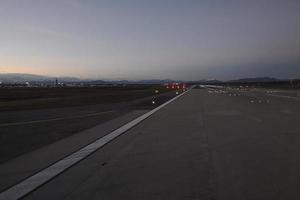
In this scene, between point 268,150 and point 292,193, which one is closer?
point 292,193

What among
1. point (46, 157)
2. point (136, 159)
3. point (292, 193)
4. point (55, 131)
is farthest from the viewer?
point (55, 131)

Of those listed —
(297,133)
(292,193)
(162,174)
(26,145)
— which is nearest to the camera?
(292,193)

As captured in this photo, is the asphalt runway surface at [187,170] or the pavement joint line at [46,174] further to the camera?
the pavement joint line at [46,174]

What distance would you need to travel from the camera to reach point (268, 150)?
11.6 m

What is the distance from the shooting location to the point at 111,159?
34.8 feet

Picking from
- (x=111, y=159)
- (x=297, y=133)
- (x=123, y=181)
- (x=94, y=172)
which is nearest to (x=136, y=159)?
(x=111, y=159)

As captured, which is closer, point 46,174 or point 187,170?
point 46,174

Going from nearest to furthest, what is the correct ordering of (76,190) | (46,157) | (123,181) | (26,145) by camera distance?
1. (76,190)
2. (123,181)
3. (46,157)
4. (26,145)

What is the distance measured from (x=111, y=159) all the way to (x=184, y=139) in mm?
4286

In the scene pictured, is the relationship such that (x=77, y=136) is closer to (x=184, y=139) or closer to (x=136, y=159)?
(x=184, y=139)

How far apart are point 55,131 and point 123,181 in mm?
10350

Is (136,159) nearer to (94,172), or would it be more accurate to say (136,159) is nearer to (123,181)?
(94,172)

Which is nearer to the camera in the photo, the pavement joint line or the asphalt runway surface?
the asphalt runway surface

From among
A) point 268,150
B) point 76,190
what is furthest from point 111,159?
point 268,150
